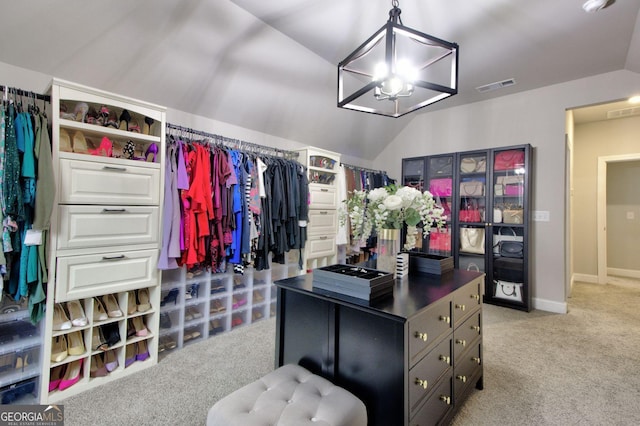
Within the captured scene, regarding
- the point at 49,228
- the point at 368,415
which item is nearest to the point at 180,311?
the point at 49,228

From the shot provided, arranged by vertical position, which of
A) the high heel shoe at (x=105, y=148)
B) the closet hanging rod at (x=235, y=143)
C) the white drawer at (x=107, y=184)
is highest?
the closet hanging rod at (x=235, y=143)

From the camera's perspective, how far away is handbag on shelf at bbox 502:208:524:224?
3561 millimetres

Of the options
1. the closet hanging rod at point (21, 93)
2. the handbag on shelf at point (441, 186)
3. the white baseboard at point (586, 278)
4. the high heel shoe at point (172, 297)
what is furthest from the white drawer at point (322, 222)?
the white baseboard at point (586, 278)

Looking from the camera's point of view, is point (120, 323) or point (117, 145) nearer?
point (120, 323)

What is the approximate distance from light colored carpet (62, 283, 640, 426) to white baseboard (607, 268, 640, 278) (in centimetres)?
283

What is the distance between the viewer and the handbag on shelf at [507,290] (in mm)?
3537

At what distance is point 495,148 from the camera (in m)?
3.71

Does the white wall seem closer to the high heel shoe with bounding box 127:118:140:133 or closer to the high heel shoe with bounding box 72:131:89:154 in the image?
the high heel shoe with bounding box 127:118:140:133

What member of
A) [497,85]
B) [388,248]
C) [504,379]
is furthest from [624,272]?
[388,248]

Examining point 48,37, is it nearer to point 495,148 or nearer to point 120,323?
point 120,323

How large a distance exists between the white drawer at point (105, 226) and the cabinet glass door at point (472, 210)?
3.60 meters

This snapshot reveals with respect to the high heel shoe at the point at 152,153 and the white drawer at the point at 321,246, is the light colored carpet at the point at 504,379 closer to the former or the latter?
the white drawer at the point at 321,246

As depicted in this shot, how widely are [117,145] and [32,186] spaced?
29.4 inches

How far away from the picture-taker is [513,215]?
3.61 meters
